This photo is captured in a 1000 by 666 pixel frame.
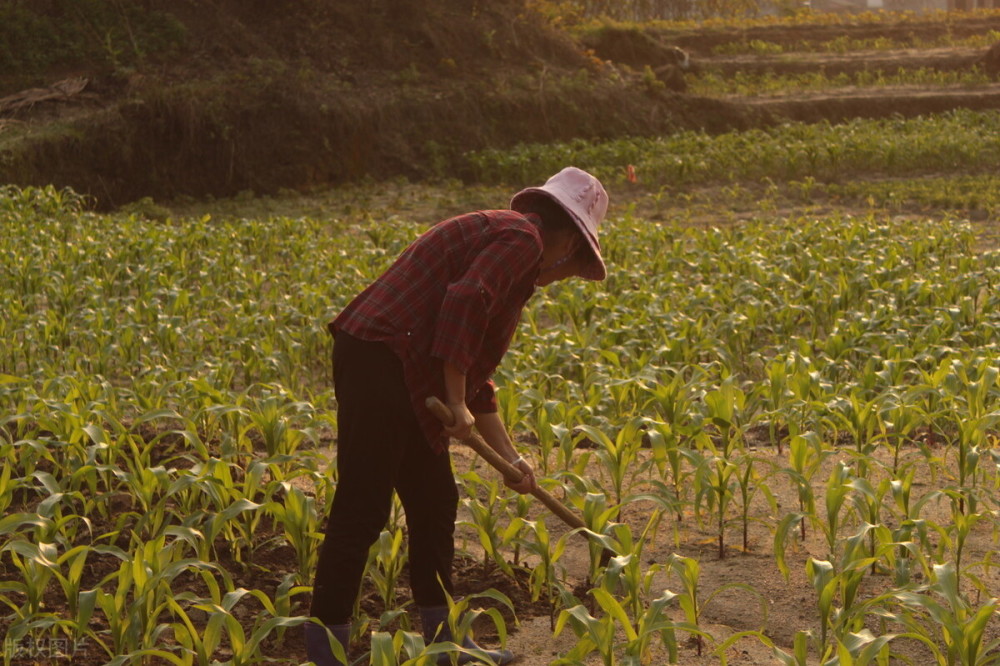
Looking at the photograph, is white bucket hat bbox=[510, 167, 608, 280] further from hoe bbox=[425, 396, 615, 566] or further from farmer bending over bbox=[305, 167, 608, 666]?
hoe bbox=[425, 396, 615, 566]

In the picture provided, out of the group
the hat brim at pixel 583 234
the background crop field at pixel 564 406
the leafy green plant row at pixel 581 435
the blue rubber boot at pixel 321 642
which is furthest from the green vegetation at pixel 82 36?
the blue rubber boot at pixel 321 642

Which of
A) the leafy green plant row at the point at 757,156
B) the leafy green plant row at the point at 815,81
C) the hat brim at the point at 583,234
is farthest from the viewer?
the leafy green plant row at the point at 815,81

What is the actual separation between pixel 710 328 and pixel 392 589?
3.90 metres

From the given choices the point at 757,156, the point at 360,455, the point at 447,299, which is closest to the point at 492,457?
the point at 360,455

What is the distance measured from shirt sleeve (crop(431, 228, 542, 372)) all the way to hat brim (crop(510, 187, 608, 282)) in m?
0.14

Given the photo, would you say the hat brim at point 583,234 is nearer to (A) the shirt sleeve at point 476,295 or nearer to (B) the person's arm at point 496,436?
(A) the shirt sleeve at point 476,295

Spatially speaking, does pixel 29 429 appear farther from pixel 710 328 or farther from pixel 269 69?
pixel 269 69

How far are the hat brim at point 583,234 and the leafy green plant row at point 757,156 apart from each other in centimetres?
1276

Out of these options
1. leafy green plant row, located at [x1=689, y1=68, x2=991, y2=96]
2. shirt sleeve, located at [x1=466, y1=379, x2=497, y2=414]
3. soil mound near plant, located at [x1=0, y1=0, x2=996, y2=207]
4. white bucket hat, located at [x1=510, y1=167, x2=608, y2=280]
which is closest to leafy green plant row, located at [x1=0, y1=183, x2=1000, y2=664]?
shirt sleeve, located at [x1=466, y1=379, x2=497, y2=414]

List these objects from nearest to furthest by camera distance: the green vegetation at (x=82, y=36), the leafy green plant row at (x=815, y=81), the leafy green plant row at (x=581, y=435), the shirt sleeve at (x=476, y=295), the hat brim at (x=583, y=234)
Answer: the shirt sleeve at (x=476, y=295) < the hat brim at (x=583, y=234) < the leafy green plant row at (x=581, y=435) < the green vegetation at (x=82, y=36) < the leafy green plant row at (x=815, y=81)

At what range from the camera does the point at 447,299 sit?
320cm

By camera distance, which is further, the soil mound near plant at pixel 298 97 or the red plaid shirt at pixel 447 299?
the soil mound near plant at pixel 298 97

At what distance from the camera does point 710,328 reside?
7375 mm

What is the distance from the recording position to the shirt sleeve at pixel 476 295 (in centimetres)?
318
